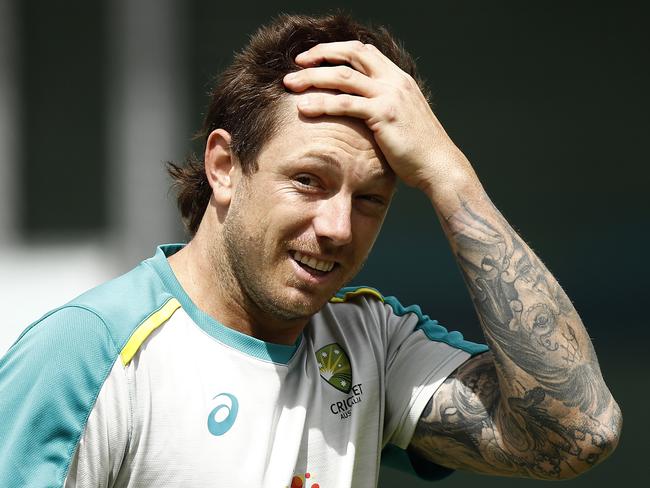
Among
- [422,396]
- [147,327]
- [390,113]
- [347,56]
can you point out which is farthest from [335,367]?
[347,56]

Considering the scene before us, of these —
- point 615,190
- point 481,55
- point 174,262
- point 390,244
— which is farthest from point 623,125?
point 174,262

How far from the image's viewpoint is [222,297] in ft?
8.81

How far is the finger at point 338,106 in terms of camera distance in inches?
102

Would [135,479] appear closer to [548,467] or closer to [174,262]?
[174,262]

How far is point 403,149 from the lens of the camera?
2635mm

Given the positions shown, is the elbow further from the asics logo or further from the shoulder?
the asics logo

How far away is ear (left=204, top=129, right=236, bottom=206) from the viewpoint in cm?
277

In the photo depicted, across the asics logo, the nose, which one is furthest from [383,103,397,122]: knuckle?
the asics logo

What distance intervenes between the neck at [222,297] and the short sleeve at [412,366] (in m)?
0.34

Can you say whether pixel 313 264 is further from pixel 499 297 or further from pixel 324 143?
pixel 499 297

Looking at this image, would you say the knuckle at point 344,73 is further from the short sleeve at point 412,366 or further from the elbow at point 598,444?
the elbow at point 598,444

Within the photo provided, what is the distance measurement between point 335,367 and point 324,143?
2.08 ft

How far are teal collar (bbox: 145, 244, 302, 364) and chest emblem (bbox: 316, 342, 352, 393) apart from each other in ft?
0.40

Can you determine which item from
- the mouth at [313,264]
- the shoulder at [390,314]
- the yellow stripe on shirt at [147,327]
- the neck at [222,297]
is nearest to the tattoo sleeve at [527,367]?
the shoulder at [390,314]
